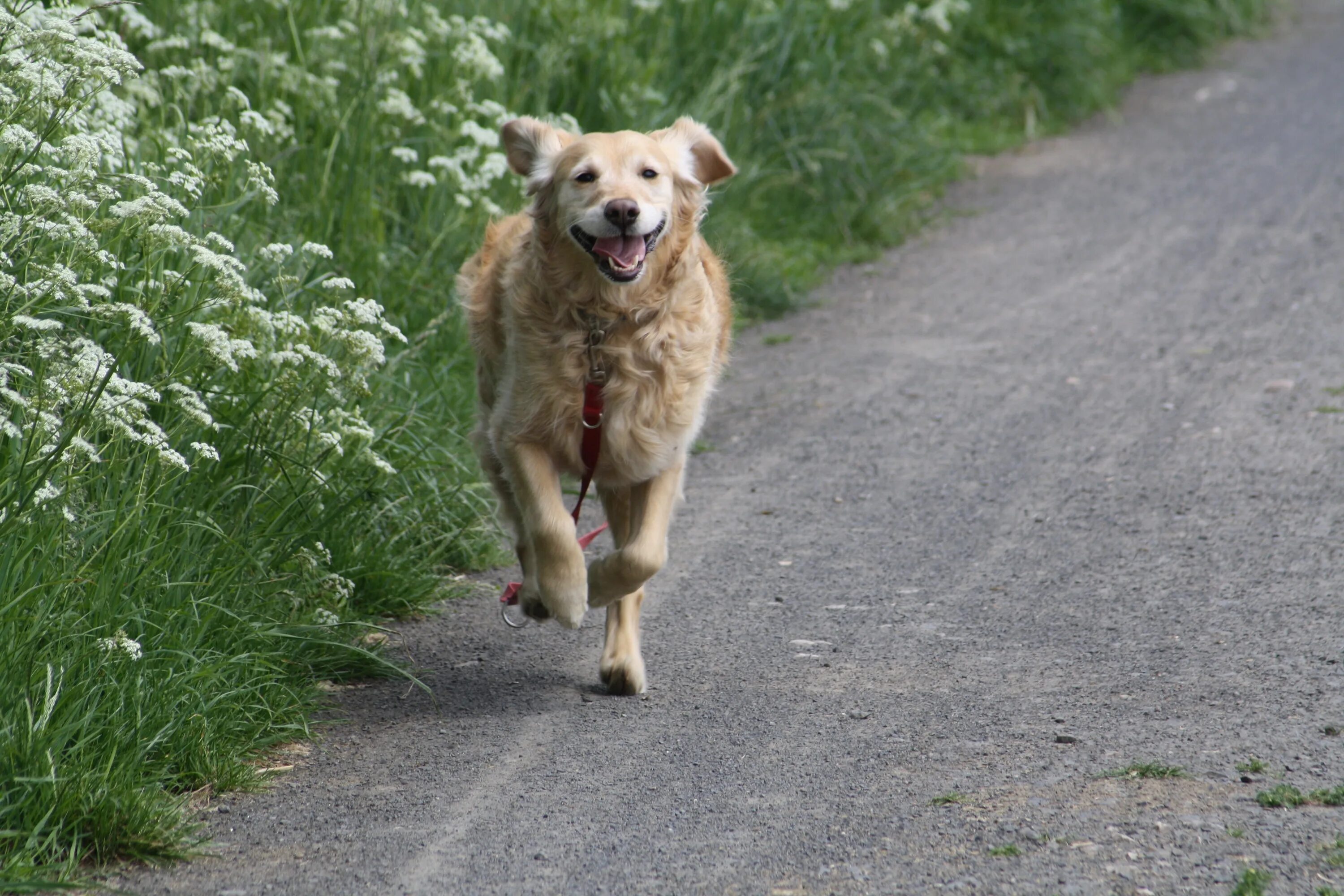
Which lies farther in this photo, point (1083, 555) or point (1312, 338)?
point (1312, 338)

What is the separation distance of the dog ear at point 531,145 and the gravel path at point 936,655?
56.7 inches

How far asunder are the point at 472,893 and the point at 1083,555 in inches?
108

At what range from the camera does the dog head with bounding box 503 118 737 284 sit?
4.05 meters

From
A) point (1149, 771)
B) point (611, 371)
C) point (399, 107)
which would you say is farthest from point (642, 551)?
point (399, 107)

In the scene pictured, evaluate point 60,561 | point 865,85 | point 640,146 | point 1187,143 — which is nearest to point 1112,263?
point 865,85

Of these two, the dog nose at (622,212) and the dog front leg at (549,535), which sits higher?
the dog nose at (622,212)

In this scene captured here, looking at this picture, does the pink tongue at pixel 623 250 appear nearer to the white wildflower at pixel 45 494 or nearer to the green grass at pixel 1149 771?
A: the white wildflower at pixel 45 494

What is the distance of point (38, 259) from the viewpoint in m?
3.91

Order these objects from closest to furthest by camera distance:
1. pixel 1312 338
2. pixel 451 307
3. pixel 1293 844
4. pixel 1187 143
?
pixel 1293 844 < pixel 451 307 < pixel 1312 338 < pixel 1187 143

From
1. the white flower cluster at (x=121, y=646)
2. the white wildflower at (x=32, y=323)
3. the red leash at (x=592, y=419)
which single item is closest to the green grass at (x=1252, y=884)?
the red leash at (x=592, y=419)

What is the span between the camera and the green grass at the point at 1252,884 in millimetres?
2797

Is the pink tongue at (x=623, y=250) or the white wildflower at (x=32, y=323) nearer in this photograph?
the white wildflower at (x=32, y=323)

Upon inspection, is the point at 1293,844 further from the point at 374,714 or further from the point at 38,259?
the point at 38,259

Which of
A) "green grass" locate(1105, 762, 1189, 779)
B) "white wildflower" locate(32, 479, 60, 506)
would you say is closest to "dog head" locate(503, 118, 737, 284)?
"white wildflower" locate(32, 479, 60, 506)
